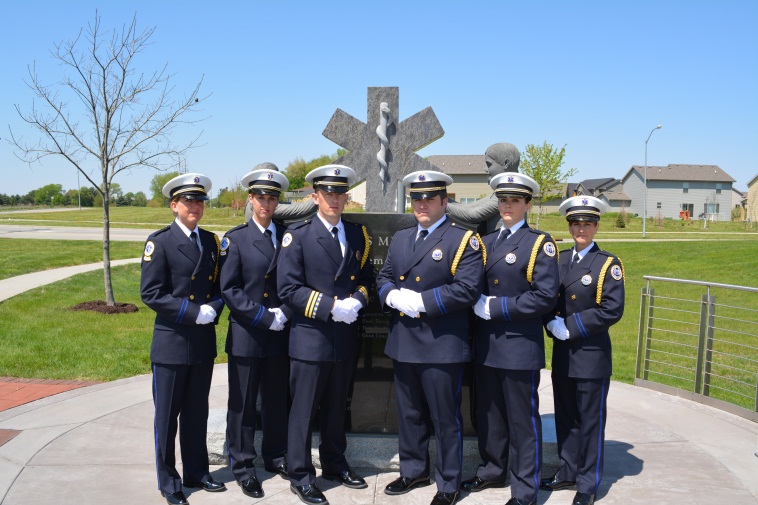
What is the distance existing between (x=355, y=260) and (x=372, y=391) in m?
1.13

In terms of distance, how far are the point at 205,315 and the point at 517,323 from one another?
181 centimetres

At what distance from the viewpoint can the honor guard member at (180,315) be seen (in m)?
3.74

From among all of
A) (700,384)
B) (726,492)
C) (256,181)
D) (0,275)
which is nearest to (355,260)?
(256,181)

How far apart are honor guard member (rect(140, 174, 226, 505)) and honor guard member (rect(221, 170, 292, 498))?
14 cm

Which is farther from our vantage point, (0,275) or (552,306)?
(0,275)

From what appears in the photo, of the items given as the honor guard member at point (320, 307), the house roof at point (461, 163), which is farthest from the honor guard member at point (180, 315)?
the house roof at point (461, 163)

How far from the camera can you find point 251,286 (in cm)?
393

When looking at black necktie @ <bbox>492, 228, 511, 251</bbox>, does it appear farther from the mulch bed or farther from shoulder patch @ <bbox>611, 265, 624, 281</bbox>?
the mulch bed

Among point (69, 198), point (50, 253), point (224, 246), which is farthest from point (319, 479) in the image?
point (69, 198)

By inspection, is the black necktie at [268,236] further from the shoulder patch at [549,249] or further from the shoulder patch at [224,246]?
the shoulder patch at [549,249]

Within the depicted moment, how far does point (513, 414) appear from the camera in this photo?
12.5ft

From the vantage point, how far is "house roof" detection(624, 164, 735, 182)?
60.8 metres

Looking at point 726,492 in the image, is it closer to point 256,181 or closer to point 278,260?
point 278,260

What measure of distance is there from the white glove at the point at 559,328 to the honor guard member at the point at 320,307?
3.75 ft
